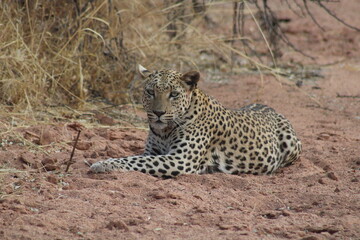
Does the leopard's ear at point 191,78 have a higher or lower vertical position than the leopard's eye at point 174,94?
higher

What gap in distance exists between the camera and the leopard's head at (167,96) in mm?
7161

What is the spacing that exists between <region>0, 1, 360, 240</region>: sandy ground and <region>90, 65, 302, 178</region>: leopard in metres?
0.17

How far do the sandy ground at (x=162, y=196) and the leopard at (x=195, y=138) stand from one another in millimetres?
173

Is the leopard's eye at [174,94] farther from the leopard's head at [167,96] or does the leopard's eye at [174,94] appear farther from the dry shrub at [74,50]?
the dry shrub at [74,50]

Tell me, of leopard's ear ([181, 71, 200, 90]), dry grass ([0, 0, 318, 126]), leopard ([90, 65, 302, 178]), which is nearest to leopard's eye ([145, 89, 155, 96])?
leopard ([90, 65, 302, 178])

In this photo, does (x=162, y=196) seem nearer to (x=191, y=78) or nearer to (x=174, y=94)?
(x=174, y=94)

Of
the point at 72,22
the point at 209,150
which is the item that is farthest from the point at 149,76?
the point at 72,22

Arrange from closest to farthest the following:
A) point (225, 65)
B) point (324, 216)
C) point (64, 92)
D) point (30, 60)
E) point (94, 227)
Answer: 1. point (94, 227)
2. point (324, 216)
3. point (30, 60)
4. point (64, 92)
5. point (225, 65)

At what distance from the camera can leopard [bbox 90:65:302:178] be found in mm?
7117

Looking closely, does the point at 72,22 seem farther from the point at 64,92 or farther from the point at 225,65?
the point at 225,65

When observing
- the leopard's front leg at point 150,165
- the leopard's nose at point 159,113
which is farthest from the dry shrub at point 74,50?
the leopard's front leg at point 150,165

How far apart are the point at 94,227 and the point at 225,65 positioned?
8559 mm

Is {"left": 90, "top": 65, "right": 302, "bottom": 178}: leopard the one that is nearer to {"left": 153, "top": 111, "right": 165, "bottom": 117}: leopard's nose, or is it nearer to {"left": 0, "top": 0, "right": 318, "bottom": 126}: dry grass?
{"left": 153, "top": 111, "right": 165, "bottom": 117}: leopard's nose

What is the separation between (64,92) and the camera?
9859 mm
